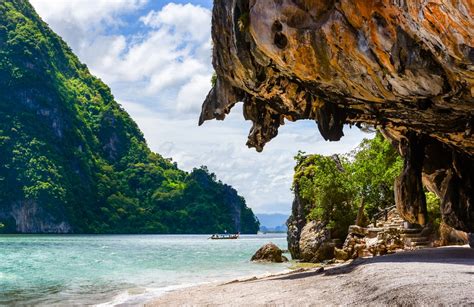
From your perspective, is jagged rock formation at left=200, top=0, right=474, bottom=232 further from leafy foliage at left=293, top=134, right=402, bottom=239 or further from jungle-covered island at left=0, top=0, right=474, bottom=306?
leafy foliage at left=293, top=134, right=402, bottom=239

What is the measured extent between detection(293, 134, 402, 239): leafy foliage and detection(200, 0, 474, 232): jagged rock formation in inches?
686

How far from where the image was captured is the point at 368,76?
473 inches

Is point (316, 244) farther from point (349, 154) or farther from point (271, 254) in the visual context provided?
point (349, 154)

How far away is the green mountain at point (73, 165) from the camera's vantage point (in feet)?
450

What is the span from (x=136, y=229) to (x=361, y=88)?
13998 cm

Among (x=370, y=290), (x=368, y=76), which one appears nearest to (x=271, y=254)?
(x=368, y=76)

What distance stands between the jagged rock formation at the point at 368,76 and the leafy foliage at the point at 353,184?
17423 millimetres

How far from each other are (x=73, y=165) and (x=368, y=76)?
15164 cm

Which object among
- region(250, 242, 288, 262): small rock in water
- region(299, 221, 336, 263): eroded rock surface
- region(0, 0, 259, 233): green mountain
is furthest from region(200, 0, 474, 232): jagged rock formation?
region(0, 0, 259, 233): green mountain

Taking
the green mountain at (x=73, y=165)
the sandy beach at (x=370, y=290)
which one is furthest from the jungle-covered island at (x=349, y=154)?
the green mountain at (x=73, y=165)

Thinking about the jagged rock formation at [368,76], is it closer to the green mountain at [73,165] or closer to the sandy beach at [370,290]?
the sandy beach at [370,290]

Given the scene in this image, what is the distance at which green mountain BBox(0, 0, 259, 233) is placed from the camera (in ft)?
450

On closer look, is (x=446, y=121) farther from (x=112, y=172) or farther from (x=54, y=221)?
(x=112, y=172)

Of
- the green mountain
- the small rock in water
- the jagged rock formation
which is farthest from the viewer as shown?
the green mountain
